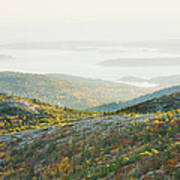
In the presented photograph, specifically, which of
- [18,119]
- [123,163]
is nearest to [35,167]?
[123,163]

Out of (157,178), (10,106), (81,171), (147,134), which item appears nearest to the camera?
(157,178)

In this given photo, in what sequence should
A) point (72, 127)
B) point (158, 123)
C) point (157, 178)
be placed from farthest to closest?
point (72, 127)
point (158, 123)
point (157, 178)

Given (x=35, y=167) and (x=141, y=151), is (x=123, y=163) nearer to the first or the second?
(x=141, y=151)

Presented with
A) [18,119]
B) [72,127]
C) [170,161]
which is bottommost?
[18,119]

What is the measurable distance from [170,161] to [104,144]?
7.63m

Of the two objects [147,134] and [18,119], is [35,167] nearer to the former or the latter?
[147,134]

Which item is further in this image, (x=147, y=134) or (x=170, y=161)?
(x=147, y=134)

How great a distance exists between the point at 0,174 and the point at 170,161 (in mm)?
14038

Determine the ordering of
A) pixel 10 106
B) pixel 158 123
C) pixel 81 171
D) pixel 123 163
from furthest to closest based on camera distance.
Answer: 1. pixel 10 106
2. pixel 158 123
3. pixel 81 171
4. pixel 123 163

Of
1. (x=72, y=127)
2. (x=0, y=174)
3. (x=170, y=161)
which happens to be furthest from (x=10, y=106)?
(x=170, y=161)

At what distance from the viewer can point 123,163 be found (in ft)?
55.1

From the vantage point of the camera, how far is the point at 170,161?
48.6 feet

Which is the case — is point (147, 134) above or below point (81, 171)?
above

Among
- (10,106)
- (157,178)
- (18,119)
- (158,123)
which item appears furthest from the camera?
(10,106)
